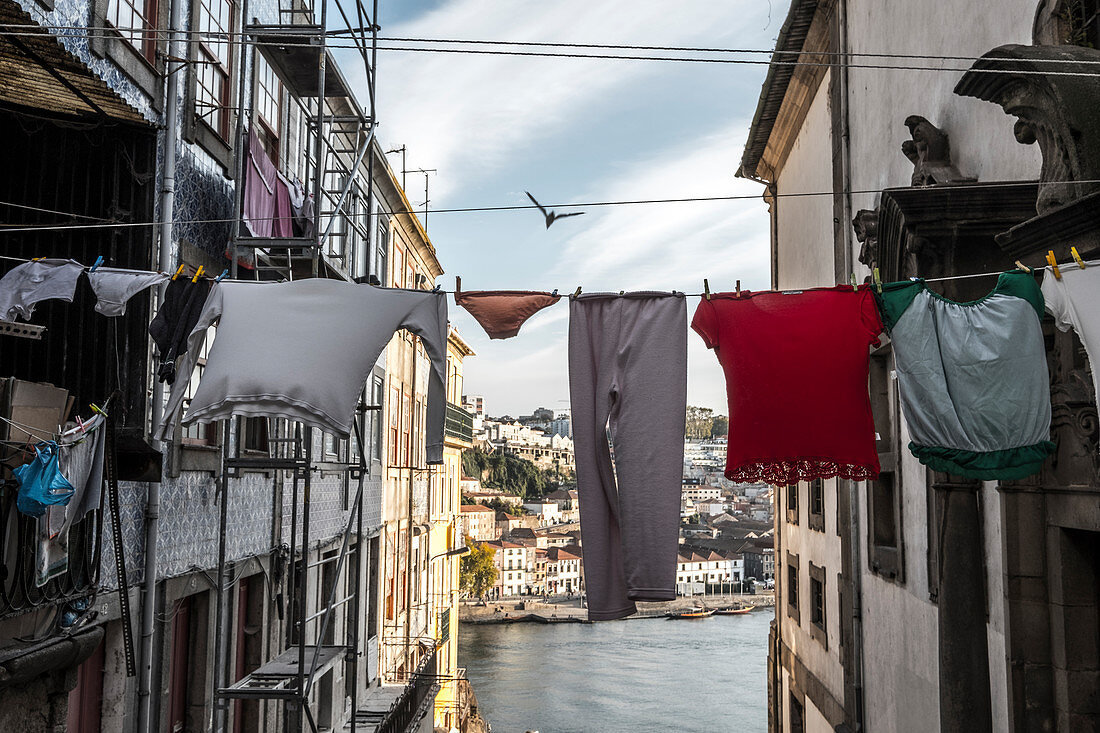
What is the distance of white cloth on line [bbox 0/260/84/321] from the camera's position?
5.25 meters

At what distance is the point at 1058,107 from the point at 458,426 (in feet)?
78.8

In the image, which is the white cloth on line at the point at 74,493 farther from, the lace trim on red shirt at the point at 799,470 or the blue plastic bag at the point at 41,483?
the lace trim on red shirt at the point at 799,470

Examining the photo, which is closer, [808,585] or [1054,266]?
A: [1054,266]

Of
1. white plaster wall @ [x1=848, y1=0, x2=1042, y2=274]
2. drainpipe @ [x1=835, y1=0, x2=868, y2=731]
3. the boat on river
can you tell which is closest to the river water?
the boat on river

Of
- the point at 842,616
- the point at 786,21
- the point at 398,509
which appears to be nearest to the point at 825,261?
the point at 786,21

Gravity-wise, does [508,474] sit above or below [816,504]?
below

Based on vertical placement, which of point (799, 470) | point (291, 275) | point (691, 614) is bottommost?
point (691, 614)

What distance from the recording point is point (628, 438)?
218 inches

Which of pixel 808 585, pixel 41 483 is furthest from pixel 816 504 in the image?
pixel 41 483

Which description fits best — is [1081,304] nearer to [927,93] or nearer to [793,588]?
[927,93]

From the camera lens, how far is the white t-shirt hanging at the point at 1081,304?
4625 mm

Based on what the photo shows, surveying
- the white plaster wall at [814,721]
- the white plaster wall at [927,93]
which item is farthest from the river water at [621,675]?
the white plaster wall at [927,93]

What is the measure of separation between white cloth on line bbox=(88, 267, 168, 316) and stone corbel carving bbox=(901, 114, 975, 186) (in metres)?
5.52

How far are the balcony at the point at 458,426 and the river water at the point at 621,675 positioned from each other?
2138cm
